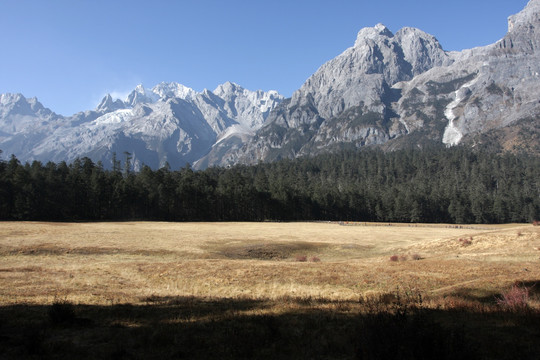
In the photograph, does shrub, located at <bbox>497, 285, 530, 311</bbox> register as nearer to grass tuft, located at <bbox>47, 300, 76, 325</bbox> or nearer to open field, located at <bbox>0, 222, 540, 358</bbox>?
open field, located at <bbox>0, 222, 540, 358</bbox>

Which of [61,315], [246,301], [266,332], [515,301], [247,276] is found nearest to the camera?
[266,332]

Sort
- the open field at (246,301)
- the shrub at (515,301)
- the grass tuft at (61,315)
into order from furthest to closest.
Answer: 1. the shrub at (515,301)
2. the grass tuft at (61,315)
3. the open field at (246,301)

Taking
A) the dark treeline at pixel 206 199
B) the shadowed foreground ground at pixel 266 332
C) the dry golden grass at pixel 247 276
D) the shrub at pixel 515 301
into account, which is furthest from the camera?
the dark treeline at pixel 206 199

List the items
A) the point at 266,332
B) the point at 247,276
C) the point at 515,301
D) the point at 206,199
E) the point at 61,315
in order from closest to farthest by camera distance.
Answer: the point at 266,332, the point at 61,315, the point at 515,301, the point at 247,276, the point at 206,199

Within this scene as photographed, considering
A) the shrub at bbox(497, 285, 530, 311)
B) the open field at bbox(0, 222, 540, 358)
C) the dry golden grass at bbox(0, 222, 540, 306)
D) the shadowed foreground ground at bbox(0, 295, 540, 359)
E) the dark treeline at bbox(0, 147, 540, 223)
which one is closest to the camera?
the shadowed foreground ground at bbox(0, 295, 540, 359)

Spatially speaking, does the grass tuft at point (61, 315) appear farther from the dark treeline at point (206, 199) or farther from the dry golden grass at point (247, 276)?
the dark treeline at point (206, 199)

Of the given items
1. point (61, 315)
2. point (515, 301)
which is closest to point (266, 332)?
point (61, 315)

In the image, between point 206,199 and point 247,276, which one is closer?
point 247,276

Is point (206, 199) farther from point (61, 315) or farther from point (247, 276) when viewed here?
point (61, 315)

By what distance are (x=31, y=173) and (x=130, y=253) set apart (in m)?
82.5

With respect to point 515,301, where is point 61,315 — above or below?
below

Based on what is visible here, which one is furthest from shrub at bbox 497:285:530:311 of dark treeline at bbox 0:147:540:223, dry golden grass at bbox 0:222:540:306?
dark treeline at bbox 0:147:540:223

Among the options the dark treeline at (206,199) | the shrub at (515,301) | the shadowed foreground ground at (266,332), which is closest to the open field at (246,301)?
the shadowed foreground ground at (266,332)

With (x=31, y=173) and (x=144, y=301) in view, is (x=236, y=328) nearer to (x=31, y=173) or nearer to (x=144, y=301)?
(x=144, y=301)
